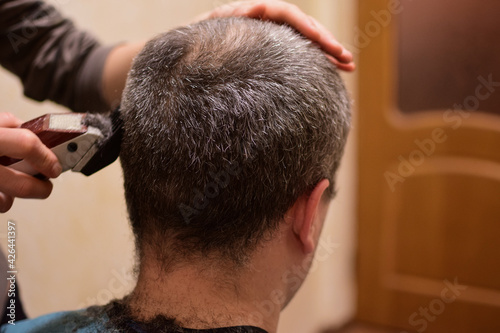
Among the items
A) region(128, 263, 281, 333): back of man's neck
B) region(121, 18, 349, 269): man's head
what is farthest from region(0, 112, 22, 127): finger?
region(128, 263, 281, 333): back of man's neck

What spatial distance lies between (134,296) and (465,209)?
1.88 m

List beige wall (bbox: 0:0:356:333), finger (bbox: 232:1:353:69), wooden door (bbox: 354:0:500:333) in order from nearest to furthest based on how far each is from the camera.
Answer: finger (bbox: 232:1:353:69) < beige wall (bbox: 0:0:356:333) < wooden door (bbox: 354:0:500:333)

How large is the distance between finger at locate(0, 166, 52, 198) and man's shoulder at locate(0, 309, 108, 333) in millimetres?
221

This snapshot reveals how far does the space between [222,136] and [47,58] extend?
670mm

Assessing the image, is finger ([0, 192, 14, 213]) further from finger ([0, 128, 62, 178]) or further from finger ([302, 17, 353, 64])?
finger ([302, 17, 353, 64])

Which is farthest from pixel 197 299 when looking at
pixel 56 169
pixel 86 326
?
pixel 56 169

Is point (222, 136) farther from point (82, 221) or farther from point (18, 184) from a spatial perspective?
point (82, 221)

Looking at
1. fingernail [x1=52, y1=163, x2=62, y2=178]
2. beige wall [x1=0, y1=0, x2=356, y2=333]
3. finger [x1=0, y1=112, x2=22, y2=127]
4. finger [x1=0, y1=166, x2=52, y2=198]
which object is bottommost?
beige wall [x1=0, y1=0, x2=356, y2=333]

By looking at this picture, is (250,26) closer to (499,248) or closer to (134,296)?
(134,296)

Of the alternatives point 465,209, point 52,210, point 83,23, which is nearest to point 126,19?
point 83,23

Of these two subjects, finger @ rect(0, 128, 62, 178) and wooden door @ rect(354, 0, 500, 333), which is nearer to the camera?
finger @ rect(0, 128, 62, 178)

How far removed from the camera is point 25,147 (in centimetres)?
71

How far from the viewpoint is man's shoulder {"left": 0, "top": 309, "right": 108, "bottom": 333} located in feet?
2.53

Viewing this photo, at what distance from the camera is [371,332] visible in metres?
2.55
